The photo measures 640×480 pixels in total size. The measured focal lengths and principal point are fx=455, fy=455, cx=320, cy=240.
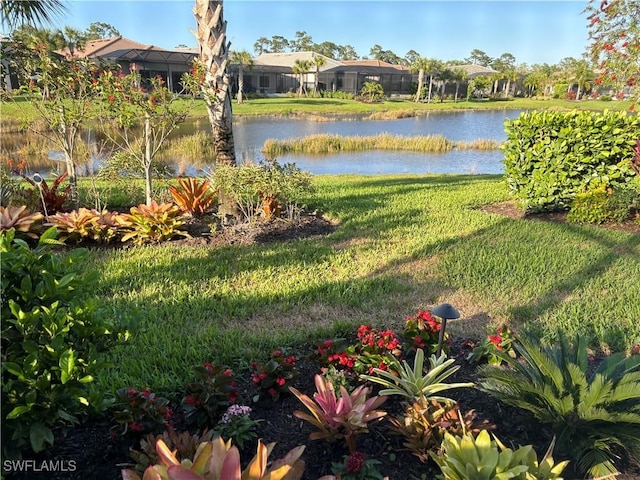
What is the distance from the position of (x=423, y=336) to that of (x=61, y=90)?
17.3 ft

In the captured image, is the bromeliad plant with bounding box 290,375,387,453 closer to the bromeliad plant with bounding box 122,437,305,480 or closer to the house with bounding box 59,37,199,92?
the bromeliad plant with bounding box 122,437,305,480

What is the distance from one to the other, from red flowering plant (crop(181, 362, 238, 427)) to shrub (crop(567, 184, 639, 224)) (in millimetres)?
5904

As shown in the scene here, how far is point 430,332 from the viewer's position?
10.2 feet

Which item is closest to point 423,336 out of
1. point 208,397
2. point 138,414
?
point 208,397

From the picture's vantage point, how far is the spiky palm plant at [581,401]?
210 cm

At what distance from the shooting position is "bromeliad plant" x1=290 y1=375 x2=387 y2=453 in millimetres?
2113

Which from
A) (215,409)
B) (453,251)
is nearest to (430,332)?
(215,409)

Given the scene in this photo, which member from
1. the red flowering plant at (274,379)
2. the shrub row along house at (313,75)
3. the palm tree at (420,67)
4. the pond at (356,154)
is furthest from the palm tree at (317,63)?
the red flowering plant at (274,379)

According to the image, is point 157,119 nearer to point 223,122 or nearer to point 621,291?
point 223,122

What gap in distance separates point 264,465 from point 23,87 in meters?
5.87

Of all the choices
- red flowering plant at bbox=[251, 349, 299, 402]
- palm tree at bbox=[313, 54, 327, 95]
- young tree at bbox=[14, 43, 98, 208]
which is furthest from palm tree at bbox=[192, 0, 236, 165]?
palm tree at bbox=[313, 54, 327, 95]

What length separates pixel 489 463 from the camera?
1.73m

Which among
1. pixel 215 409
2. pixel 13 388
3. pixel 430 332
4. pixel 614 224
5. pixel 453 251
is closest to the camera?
pixel 13 388

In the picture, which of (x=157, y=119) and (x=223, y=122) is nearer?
(x=157, y=119)
